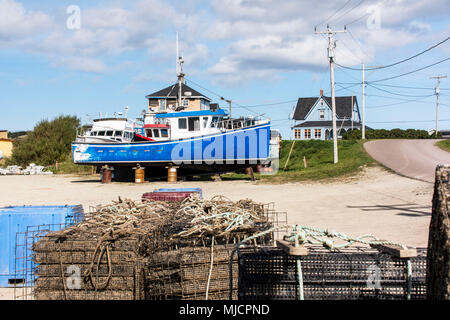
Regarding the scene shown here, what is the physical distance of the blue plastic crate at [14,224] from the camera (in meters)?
6.52

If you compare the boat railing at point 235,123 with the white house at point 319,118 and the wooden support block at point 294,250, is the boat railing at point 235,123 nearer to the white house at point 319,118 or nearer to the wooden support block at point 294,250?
the wooden support block at point 294,250

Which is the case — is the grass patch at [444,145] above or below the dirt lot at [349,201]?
above

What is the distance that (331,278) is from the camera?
3.62m

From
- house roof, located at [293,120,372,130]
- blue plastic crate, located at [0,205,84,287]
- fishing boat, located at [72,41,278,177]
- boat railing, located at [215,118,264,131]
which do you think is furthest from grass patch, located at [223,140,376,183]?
house roof, located at [293,120,372,130]

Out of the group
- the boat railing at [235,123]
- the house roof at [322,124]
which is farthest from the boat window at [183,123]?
the house roof at [322,124]

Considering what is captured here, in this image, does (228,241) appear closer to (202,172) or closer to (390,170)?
(390,170)

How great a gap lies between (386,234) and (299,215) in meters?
3.36

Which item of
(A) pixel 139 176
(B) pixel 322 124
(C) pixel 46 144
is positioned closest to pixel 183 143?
(A) pixel 139 176

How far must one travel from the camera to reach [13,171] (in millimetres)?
37562

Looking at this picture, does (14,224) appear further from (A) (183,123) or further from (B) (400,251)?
(A) (183,123)

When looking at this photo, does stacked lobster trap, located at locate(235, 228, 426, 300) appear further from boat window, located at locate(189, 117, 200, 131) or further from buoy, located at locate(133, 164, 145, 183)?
boat window, located at locate(189, 117, 200, 131)

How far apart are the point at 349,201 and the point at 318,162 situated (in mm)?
16833

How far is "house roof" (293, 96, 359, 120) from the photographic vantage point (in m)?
65.3
